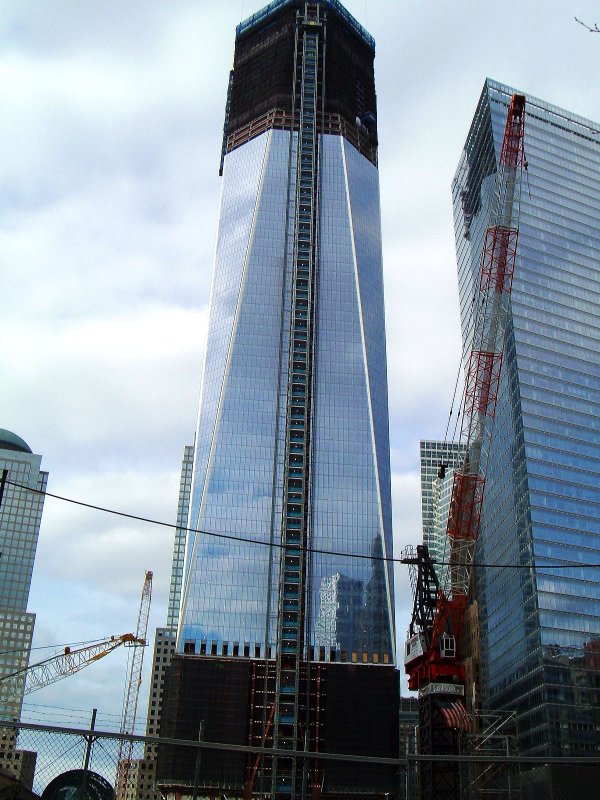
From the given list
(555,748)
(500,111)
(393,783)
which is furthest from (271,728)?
(500,111)

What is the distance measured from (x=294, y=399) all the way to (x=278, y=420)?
5747mm

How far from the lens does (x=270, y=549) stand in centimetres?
15100

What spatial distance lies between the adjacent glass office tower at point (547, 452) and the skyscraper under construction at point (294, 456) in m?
22.8

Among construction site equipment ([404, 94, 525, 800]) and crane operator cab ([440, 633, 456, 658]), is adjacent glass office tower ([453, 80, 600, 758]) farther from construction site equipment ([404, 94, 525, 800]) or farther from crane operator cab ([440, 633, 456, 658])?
crane operator cab ([440, 633, 456, 658])

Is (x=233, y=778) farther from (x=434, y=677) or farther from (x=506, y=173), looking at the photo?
(x=506, y=173)

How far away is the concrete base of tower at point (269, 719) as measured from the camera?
426ft

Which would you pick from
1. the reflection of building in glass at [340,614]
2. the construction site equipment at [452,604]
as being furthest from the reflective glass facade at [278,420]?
the construction site equipment at [452,604]

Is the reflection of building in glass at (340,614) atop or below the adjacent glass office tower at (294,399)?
below

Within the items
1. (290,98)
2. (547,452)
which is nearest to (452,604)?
(547,452)

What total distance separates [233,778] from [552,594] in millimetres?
56288

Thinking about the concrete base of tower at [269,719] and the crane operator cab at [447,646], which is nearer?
the crane operator cab at [447,646]

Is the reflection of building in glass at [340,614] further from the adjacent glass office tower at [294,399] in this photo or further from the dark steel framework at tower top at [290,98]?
the dark steel framework at tower top at [290,98]

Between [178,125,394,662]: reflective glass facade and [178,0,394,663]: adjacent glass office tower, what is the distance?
0.26 metres

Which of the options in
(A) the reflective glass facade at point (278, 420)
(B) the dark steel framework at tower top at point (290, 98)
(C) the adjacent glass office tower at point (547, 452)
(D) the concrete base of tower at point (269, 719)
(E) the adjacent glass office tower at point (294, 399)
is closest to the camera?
(C) the adjacent glass office tower at point (547, 452)
